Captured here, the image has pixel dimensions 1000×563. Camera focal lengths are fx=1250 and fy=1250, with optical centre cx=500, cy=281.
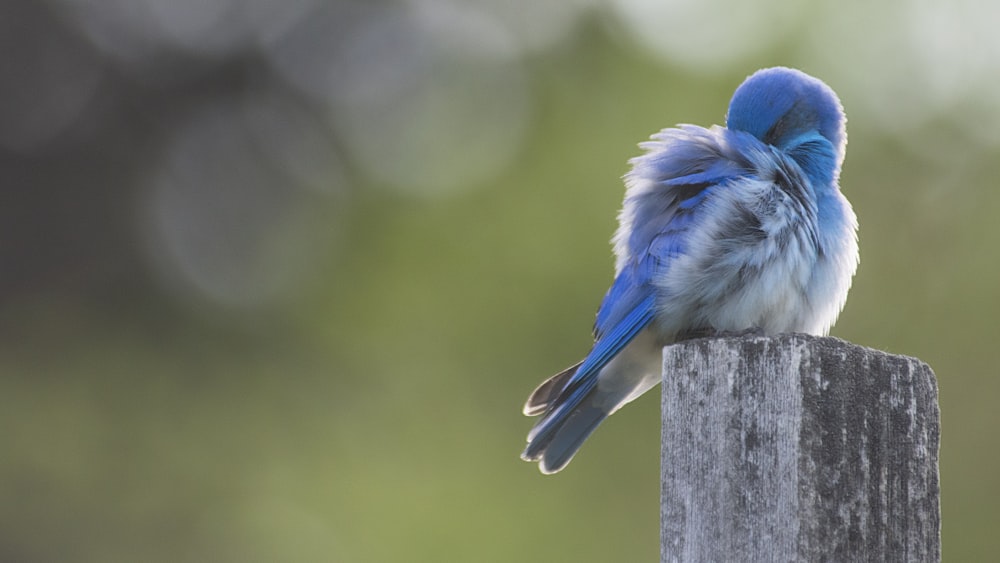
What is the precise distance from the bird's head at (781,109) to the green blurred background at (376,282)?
4243 millimetres

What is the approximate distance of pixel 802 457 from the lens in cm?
221

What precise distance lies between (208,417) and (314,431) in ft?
3.11

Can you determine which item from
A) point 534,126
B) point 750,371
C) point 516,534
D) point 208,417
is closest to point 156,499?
point 208,417

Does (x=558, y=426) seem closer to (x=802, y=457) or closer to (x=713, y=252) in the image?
(x=713, y=252)

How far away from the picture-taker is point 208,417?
9742 mm

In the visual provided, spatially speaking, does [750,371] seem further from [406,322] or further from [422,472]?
[406,322]

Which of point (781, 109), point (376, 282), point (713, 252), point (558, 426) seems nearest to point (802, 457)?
point (713, 252)

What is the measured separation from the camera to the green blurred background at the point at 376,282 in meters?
8.75

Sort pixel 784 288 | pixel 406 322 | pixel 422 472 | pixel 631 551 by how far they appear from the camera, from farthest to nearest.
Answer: pixel 406 322, pixel 422 472, pixel 631 551, pixel 784 288

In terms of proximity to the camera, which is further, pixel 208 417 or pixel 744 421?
pixel 208 417

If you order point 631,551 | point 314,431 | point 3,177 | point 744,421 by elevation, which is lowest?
point 744,421

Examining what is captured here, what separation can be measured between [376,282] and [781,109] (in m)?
5.89

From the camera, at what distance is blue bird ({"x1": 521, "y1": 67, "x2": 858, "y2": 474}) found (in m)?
Answer: 3.95

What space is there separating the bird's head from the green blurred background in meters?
4.24
